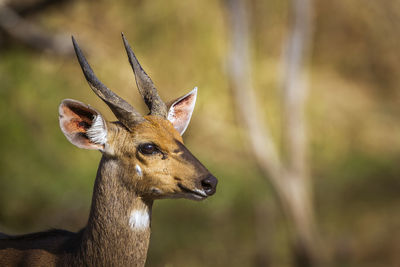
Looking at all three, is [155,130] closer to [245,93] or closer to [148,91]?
[148,91]

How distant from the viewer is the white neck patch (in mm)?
3484

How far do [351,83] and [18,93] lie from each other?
10035 mm

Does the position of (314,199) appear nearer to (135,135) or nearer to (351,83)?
(351,83)

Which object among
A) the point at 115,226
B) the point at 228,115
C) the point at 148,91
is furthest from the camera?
the point at 228,115

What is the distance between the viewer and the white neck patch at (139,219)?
3484mm

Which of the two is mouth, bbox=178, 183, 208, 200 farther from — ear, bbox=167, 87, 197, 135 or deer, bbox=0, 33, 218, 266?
ear, bbox=167, 87, 197, 135

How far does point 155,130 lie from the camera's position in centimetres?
358

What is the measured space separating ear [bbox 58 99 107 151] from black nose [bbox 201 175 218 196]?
609mm

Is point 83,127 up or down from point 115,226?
up

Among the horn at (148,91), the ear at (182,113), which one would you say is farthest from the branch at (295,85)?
the horn at (148,91)

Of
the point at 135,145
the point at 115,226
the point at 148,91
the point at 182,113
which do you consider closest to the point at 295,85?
the point at 182,113

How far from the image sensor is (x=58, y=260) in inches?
141

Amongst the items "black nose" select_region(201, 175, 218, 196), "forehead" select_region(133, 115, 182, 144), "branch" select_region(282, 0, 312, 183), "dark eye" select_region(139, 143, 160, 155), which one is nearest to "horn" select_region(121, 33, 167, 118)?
"forehead" select_region(133, 115, 182, 144)

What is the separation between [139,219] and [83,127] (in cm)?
59
